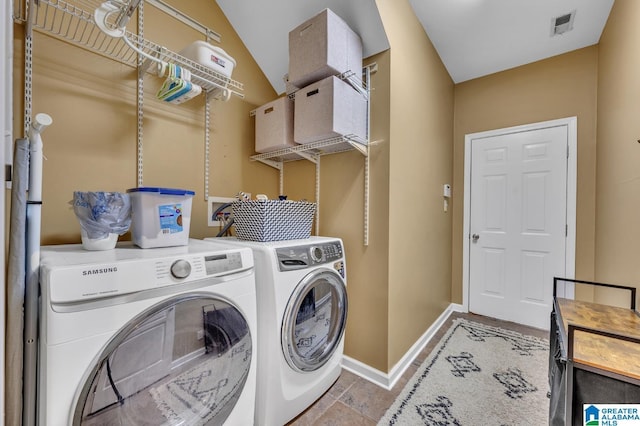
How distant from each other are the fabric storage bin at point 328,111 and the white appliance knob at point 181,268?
1.01 m

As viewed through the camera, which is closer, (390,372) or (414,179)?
(390,372)

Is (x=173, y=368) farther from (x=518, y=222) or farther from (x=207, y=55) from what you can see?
(x=518, y=222)

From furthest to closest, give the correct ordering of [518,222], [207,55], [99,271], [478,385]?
[518,222]
[478,385]
[207,55]
[99,271]

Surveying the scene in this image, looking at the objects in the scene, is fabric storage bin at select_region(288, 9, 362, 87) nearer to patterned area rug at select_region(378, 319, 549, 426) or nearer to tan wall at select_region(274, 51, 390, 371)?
tan wall at select_region(274, 51, 390, 371)

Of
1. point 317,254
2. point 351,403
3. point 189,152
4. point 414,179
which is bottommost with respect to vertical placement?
point 351,403

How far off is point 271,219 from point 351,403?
1145 mm

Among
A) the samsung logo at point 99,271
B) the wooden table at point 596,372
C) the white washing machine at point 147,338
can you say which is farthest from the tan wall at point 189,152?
the wooden table at point 596,372

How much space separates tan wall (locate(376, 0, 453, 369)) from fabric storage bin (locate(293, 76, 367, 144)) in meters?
0.25

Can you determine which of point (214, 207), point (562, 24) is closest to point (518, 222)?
point (562, 24)

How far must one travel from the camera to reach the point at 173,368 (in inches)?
40.7

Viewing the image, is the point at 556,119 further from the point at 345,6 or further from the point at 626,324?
the point at 345,6

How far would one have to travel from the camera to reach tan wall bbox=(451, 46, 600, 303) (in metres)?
2.37

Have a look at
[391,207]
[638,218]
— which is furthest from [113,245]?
[638,218]

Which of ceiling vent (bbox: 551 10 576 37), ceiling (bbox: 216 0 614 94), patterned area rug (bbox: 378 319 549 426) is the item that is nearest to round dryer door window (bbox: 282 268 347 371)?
patterned area rug (bbox: 378 319 549 426)
